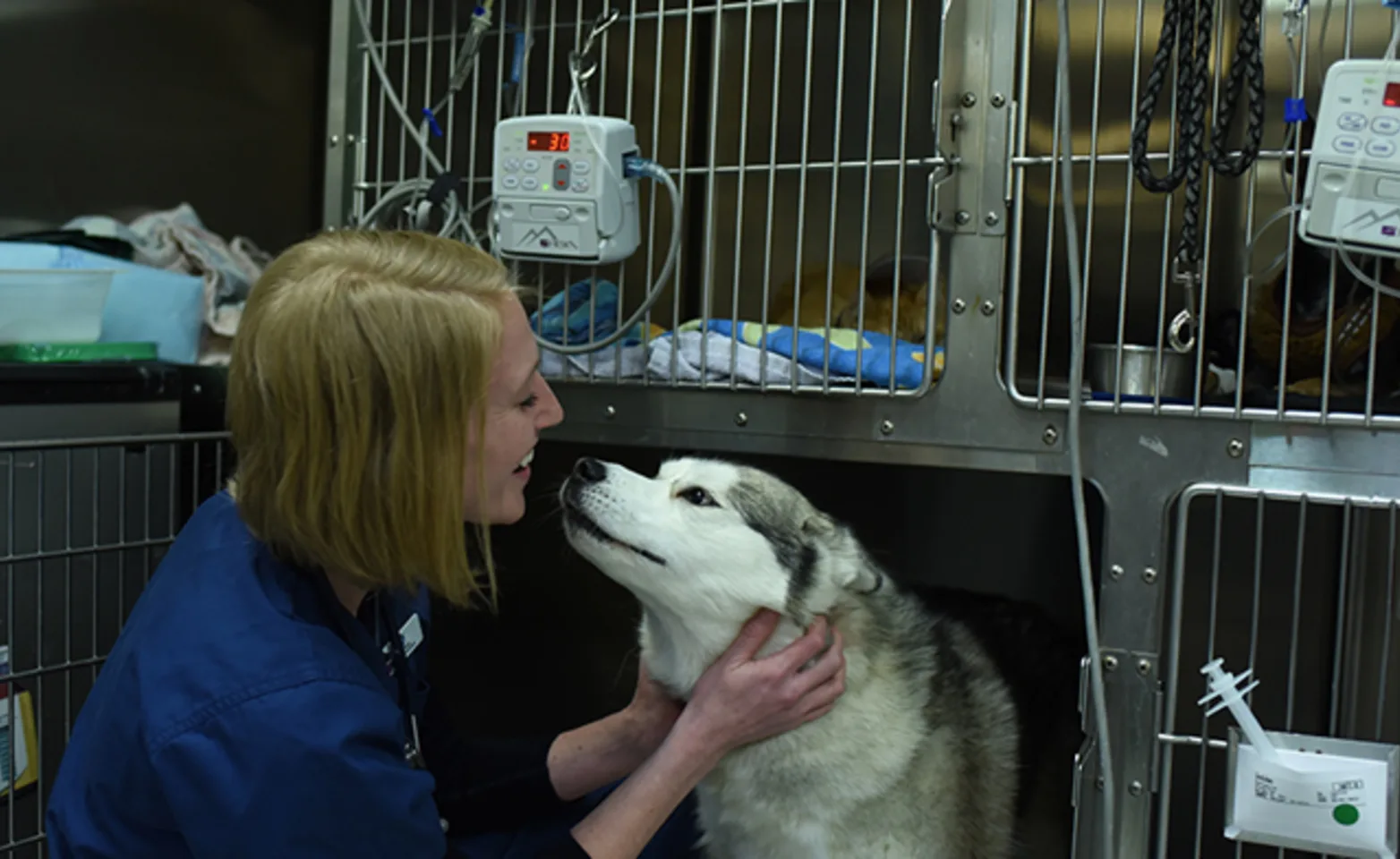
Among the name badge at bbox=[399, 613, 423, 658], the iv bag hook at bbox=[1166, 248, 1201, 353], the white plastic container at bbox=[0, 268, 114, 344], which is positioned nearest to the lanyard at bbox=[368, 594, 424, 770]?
the name badge at bbox=[399, 613, 423, 658]

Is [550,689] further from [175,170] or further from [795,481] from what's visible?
[175,170]

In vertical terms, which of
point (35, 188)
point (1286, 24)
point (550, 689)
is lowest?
point (550, 689)

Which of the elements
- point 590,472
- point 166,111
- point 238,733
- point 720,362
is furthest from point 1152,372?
point 166,111

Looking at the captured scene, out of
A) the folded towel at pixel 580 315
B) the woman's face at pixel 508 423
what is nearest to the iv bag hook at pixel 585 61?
the folded towel at pixel 580 315

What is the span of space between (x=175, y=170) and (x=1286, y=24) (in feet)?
6.29

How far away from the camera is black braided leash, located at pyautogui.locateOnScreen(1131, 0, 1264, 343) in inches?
44.4

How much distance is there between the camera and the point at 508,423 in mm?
1149

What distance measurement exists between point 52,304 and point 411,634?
775 millimetres

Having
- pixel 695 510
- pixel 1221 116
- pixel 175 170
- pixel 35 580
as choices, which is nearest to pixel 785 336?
pixel 695 510

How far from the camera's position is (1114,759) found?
1237 millimetres

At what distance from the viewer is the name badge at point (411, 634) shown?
4.36 ft

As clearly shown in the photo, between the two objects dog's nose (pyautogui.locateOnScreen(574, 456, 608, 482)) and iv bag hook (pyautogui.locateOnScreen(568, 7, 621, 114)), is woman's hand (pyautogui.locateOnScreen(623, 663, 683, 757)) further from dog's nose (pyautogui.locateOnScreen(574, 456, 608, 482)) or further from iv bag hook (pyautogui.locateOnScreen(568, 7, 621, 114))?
iv bag hook (pyautogui.locateOnScreen(568, 7, 621, 114))

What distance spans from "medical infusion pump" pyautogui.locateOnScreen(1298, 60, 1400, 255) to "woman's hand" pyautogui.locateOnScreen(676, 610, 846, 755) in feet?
2.31

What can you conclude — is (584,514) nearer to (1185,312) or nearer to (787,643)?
(787,643)
